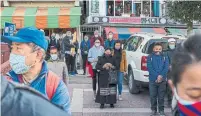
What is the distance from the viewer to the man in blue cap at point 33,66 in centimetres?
295

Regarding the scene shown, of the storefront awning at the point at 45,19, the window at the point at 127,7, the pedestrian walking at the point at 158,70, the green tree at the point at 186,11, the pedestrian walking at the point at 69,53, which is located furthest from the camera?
the window at the point at 127,7

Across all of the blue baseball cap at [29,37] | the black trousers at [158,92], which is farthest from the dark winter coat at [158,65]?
the blue baseball cap at [29,37]

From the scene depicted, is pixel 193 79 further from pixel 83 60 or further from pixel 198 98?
pixel 83 60

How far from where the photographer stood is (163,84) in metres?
8.40

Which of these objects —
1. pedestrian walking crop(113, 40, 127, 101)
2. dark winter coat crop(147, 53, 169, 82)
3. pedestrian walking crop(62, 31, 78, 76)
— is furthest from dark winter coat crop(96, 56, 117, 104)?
pedestrian walking crop(62, 31, 78, 76)

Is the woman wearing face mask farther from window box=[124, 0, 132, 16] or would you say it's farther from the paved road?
window box=[124, 0, 132, 16]

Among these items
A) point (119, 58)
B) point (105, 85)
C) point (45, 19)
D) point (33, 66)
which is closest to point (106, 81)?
point (105, 85)

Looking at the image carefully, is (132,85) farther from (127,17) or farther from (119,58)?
(127,17)

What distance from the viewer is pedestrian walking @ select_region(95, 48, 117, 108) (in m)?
9.14

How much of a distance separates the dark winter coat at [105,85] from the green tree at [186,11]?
9.81m

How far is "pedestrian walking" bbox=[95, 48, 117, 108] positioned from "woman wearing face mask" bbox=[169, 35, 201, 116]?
24.0ft

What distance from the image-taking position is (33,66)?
3176mm

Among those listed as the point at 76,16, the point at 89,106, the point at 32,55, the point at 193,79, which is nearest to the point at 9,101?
the point at 193,79

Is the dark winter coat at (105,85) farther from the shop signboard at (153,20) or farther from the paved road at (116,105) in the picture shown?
the shop signboard at (153,20)
